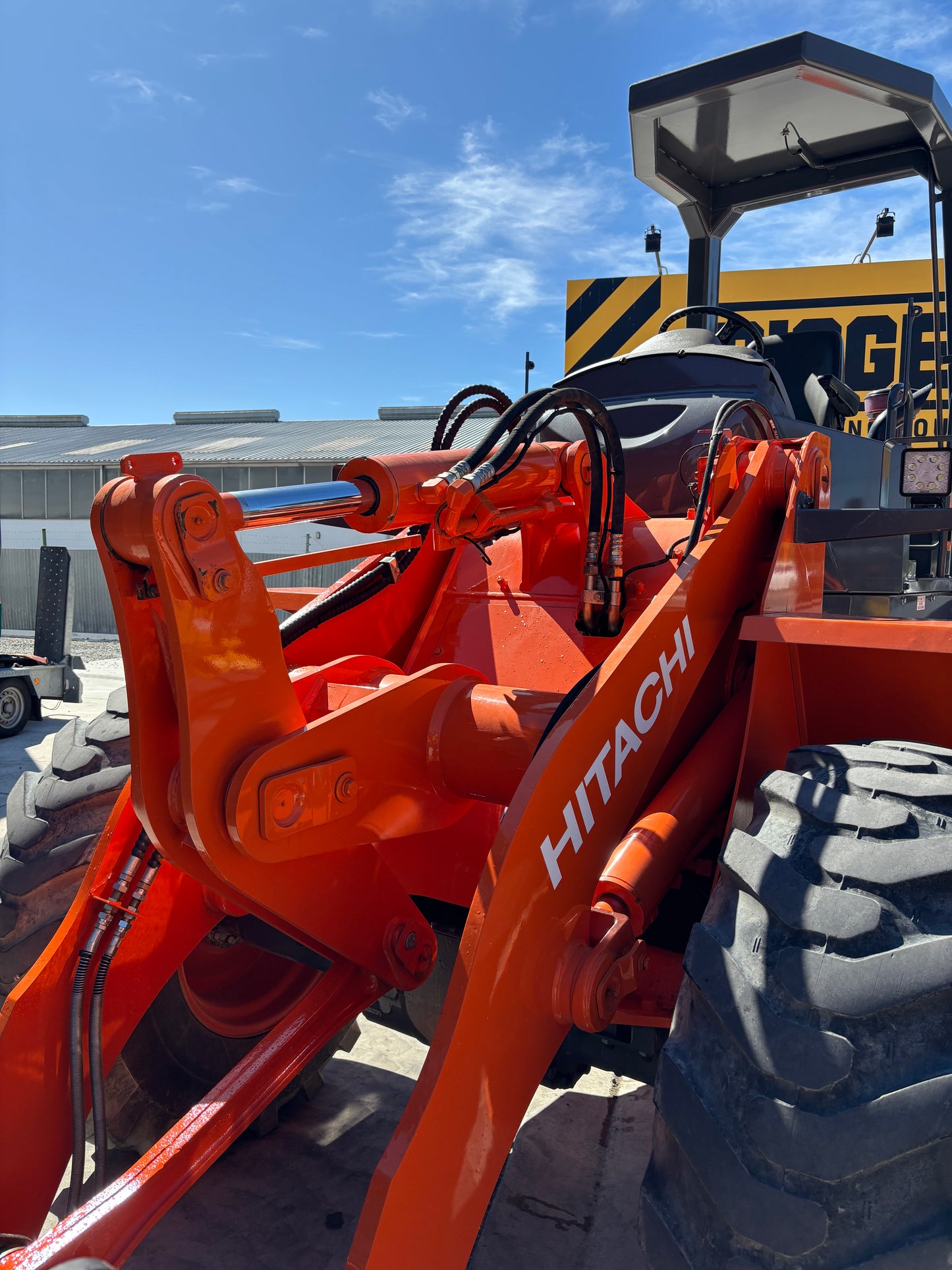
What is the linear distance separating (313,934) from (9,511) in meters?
28.4

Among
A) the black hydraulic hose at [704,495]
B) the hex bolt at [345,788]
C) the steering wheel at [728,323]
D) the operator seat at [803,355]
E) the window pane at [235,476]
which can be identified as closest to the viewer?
the hex bolt at [345,788]

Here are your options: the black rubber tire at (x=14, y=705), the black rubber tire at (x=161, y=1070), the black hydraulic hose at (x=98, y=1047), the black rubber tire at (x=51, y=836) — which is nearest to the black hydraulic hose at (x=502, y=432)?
the black rubber tire at (x=51, y=836)

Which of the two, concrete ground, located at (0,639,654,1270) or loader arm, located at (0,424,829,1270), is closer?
loader arm, located at (0,424,829,1270)

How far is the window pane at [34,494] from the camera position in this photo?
26594mm

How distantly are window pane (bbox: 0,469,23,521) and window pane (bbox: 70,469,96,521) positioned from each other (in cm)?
176

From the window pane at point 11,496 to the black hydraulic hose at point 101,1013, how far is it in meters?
27.7

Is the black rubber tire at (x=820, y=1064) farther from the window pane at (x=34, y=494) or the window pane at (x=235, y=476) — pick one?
the window pane at (x=34, y=494)

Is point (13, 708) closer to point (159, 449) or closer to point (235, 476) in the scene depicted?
point (235, 476)

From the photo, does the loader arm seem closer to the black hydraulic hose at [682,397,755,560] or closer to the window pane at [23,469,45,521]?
the black hydraulic hose at [682,397,755,560]

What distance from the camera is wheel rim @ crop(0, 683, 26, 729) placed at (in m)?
9.71

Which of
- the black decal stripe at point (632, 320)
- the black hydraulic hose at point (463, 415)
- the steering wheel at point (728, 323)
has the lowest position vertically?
the black hydraulic hose at point (463, 415)

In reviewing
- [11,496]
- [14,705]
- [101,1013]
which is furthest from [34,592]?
[101,1013]

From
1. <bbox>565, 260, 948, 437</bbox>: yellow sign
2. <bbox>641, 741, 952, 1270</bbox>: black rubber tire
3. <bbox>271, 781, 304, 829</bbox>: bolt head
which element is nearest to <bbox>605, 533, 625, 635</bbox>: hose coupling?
<bbox>641, 741, 952, 1270</bbox>: black rubber tire

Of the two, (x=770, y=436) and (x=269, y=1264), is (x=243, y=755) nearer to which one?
(x=269, y=1264)
